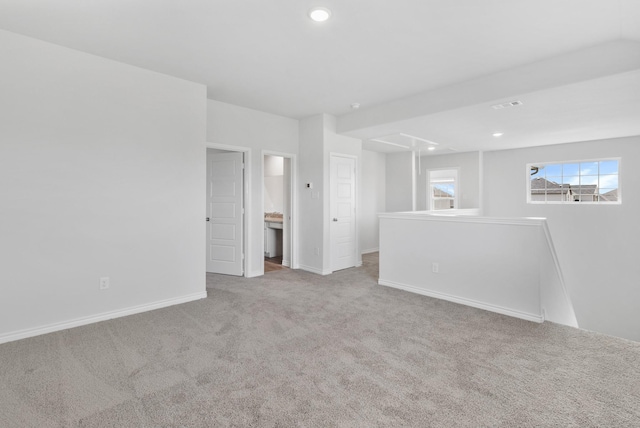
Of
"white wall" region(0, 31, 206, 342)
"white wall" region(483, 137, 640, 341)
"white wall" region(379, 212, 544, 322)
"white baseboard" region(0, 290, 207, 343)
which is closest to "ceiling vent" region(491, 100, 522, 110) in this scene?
"white wall" region(379, 212, 544, 322)

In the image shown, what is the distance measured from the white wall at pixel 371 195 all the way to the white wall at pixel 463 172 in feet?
3.41

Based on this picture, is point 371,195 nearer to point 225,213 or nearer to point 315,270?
point 315,270

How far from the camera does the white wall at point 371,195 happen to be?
7570 mm

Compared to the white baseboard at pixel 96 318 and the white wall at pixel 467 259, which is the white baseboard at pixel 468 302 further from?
the white baseboard at pixel 96 318

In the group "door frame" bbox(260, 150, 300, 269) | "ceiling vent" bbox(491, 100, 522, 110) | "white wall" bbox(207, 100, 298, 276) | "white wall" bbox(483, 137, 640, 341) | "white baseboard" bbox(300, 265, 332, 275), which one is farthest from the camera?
"door frame" bbox(260, 150, 300, 269)

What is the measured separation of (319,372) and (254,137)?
3769 mm

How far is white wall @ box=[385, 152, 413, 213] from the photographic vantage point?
25.7 feet

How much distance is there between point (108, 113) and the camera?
324 centimetres

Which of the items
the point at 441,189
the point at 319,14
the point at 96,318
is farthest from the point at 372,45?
the point at 441,189

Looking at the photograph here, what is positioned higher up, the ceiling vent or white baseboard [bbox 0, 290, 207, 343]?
the ceiling vent

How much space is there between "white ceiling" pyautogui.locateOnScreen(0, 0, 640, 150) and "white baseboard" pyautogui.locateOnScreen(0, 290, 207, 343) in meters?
2.61

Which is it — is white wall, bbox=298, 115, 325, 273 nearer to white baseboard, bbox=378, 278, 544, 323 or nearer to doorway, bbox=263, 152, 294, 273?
doorway, bbox=263, 152, 294, 273

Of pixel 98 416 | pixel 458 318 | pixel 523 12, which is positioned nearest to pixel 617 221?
pixel 458 318

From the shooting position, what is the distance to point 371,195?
7836 mm
